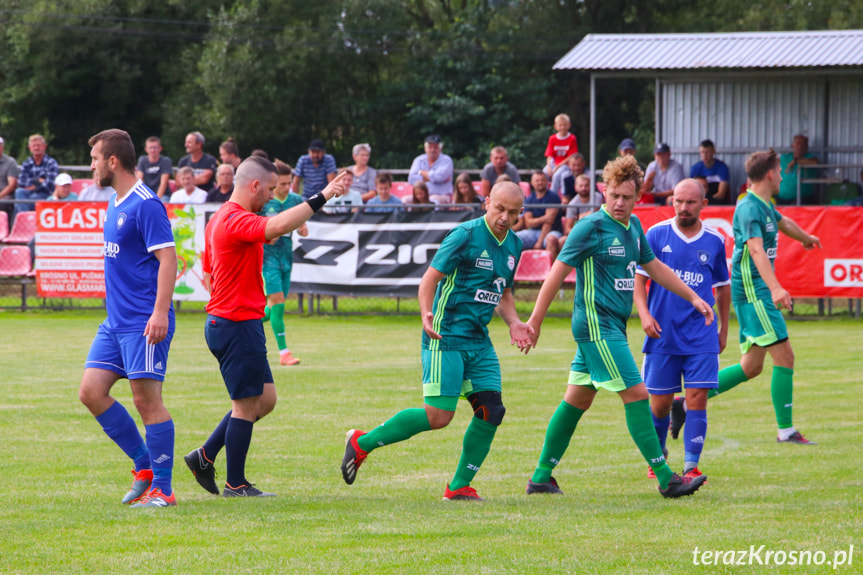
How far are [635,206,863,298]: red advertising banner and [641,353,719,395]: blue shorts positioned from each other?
938 centimetres

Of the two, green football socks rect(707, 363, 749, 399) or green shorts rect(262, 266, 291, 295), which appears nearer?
green football socks rect(707, 363, 749, 399)

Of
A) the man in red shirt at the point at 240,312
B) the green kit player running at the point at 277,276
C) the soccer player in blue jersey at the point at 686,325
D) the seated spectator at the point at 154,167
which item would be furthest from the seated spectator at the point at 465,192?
the man in red shirt at the point at 240,312

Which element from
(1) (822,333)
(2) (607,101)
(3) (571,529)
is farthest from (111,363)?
(2) (607,101)

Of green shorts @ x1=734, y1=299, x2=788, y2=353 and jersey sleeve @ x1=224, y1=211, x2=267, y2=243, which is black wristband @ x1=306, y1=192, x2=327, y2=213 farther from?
green shorts @ x1=734, y1=299, x2=788, y2=353

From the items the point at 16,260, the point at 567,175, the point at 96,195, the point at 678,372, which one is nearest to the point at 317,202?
the point at 678,372

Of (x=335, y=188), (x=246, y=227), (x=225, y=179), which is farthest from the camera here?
(x=225, y=179)

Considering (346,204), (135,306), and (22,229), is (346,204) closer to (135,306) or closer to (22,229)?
(22,229)

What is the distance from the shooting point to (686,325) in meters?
7.63

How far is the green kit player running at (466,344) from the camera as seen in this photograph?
22.1 ft

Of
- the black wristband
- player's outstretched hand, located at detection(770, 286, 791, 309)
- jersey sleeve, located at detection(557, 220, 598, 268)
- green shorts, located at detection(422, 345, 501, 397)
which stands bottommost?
green shorts, located at detection(422, 345, 501, 397)

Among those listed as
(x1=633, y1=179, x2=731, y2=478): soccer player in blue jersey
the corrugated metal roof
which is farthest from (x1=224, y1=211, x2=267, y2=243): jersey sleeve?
the corrugated metal roof

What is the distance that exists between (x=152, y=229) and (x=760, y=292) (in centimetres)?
487

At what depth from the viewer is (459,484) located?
22.2ft

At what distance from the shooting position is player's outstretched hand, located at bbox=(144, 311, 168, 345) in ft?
20.3
